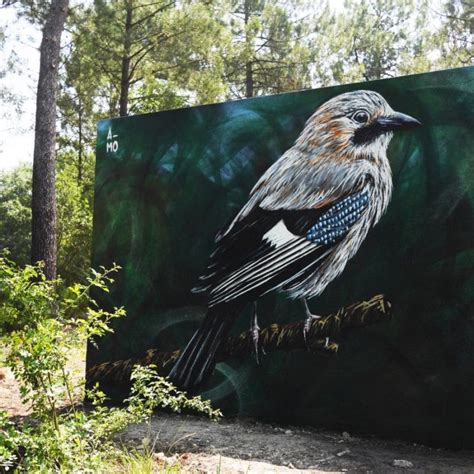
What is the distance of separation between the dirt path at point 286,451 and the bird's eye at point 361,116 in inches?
96.8

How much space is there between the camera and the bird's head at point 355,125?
454cm

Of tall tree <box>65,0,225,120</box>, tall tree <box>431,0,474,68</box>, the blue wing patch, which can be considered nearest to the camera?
the blue wing patch

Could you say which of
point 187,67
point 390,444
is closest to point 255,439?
point 390,444

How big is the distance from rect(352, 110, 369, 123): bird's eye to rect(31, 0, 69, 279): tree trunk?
436cm

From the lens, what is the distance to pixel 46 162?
7578 millimetres

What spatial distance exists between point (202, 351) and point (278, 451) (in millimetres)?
1305

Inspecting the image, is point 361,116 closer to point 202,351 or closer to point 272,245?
point 272,245

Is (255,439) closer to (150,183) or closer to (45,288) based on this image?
(45,288)

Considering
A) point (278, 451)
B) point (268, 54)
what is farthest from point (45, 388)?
point (268, 54)

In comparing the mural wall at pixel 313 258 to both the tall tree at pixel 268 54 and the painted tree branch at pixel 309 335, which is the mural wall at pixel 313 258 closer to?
the painted tree branch at pixel 309 335

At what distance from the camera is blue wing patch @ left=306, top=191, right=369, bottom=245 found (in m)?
4.56

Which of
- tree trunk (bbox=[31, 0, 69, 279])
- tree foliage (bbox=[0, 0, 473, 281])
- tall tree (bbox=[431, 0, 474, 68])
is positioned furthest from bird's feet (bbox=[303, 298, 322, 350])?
tall tree (bbox=[431, 0, 474, 68])

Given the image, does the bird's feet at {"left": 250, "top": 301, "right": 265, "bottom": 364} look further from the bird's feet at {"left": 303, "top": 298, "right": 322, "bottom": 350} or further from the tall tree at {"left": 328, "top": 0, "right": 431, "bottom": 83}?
the tall tree at {"left": 328, "top": 0, "right": 431, "bottom": 83}

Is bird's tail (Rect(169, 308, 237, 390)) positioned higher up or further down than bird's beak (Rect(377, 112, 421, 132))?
further down
